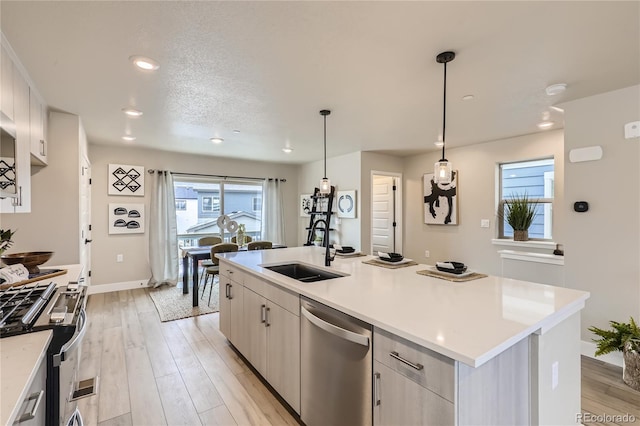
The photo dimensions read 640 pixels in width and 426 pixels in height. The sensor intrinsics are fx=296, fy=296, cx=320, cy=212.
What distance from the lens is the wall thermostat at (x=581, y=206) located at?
9.08ft

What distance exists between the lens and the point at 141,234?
5164 millimetres

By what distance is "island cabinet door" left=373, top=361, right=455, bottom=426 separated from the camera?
1.06 m

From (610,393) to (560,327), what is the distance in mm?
1466

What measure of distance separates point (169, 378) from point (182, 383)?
0.15m

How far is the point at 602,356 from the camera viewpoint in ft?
8.82

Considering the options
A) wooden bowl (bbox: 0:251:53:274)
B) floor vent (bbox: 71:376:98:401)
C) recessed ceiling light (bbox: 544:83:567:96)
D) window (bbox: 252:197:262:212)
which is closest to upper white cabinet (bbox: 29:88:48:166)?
wooden bowl (bbox: 0:251:53:274)

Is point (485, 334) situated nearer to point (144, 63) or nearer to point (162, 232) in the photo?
point (144, 63)

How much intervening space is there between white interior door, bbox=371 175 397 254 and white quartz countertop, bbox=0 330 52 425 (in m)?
5.24

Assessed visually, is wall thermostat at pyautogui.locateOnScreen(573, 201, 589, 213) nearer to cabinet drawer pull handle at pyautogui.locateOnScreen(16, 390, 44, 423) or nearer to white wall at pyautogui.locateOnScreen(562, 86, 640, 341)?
white wall at pyautogui.locateOnScreen(562, 86, 640, 341)

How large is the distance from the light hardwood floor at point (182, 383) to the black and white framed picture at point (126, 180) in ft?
7.73

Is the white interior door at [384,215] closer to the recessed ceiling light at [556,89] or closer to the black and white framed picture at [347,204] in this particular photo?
the black and white framed picture at [347,204]

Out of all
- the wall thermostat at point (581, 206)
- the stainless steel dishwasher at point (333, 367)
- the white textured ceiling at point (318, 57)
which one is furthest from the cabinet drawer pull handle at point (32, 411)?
the wall thermostat at point (581, 206)

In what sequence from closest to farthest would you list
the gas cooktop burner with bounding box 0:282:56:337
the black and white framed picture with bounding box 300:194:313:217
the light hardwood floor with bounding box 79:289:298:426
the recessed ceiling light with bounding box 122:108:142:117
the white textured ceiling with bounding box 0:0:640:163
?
the gas cooktop burner with bounding box 0:282:56:337
the white textured ceiling with bounding box 0:0:640:163
the light hardwood floor with bounding box 79:289:298:426
the recessed ceiling light with bounding box 122:108:142:117
the black and white framed picture with bounding box 300:194:313:217

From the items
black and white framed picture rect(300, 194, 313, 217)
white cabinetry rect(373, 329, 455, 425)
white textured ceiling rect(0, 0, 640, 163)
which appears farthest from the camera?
black and white framed picture rect(300, 194, 313, 217)
